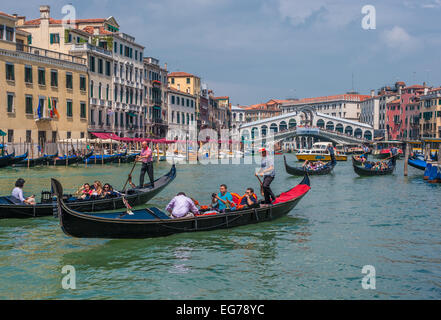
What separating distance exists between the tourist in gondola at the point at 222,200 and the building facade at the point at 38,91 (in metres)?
18.8

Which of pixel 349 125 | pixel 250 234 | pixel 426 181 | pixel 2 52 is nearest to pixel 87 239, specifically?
pixel 250 234

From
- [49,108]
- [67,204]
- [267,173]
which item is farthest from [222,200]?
[49,108]

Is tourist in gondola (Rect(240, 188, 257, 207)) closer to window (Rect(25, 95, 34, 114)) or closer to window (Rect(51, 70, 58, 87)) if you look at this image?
window (Rect(25, 95, 34, 114))

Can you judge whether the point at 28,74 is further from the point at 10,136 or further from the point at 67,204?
the point at 67,204

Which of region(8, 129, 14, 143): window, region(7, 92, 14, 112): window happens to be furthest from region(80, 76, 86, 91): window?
region(8, 129, 14, 143): window

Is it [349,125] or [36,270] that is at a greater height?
[349,125]

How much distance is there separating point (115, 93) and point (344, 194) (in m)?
24.1

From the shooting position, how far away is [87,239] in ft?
27.9

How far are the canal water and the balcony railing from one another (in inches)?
784

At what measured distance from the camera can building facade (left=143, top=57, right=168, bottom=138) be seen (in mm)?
43125
